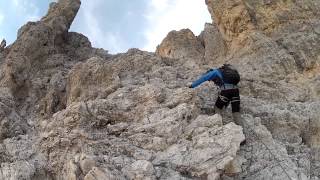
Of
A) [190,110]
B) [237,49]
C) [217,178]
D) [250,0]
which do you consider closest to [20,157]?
[190,110]

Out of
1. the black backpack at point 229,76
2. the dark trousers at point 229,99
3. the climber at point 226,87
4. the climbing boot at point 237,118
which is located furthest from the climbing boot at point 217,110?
the black backpack at point 229,76

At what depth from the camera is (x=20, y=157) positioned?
15094mm

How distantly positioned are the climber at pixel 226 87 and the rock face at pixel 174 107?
0.35 meters

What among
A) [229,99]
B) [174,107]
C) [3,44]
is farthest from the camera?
[3,44]

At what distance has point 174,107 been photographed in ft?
51.5

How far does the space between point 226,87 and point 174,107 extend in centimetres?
168

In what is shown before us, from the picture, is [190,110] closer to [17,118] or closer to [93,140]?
[93,140]

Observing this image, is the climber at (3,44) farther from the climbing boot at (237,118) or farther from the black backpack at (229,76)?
the climbing boot at (237,118)

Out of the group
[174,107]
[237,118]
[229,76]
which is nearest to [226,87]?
[229,76]

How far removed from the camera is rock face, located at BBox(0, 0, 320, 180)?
13258mm

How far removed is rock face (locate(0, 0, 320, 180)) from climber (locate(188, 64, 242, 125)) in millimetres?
349

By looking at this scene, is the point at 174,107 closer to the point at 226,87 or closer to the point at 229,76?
the point at 226,87

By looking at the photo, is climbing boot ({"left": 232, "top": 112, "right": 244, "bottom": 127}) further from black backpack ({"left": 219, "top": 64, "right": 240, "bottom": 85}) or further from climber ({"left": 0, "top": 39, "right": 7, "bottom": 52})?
climber ({"left": 0, "top": 39, "right": 7, "bottom": 52})

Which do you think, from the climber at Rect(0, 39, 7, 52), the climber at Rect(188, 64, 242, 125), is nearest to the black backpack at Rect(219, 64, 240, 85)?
the climber at Rect(188, 64, 242, 125)
